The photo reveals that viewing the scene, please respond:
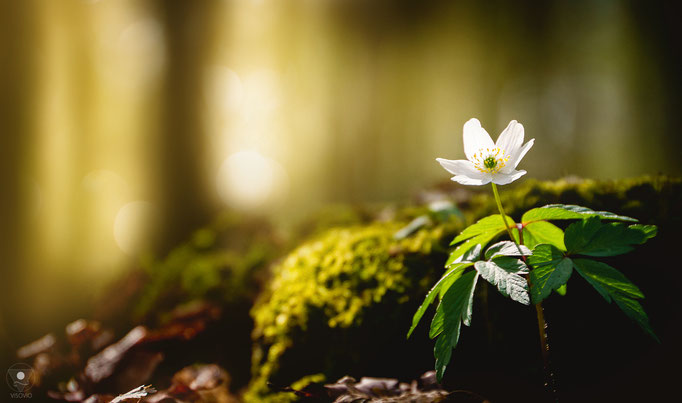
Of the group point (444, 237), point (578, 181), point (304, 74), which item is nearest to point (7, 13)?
point (304, 74)

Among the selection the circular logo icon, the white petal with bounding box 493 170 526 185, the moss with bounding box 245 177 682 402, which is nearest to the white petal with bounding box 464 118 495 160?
the white petal with bounding box 493 170 526 185

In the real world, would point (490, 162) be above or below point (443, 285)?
above

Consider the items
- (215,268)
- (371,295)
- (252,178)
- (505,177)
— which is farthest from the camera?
→ (252,178)

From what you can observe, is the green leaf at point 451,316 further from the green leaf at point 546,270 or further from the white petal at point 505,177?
the white petal at point 505,177

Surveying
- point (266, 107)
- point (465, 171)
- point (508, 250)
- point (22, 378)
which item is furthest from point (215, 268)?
point (266, 107)

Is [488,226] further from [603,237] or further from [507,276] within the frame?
[603,237]

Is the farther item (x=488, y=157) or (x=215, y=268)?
(x=215, y=268)

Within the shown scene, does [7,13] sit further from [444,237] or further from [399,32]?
[444,237]
